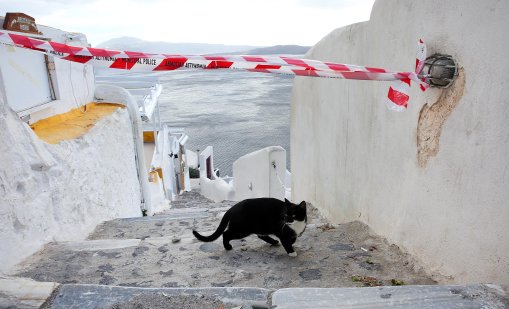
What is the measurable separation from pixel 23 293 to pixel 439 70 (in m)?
2.75

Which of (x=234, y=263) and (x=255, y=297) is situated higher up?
(x=255, y=297)

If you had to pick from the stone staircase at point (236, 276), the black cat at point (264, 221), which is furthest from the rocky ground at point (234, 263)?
the black cat at point (264, 221)

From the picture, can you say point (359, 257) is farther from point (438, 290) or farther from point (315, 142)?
point (315, 142)

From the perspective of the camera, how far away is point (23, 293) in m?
1.94

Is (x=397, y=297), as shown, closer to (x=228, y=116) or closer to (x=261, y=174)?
(x=261, y=174)

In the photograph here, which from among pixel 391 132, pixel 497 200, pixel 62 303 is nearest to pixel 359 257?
pixel 391 132

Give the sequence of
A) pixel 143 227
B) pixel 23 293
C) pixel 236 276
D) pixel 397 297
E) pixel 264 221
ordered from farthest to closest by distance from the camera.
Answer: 1. pixel 143 227
2. pixel 264 221
3. pixel 236 276
4. pixel 23 293
5. pixel 397 297

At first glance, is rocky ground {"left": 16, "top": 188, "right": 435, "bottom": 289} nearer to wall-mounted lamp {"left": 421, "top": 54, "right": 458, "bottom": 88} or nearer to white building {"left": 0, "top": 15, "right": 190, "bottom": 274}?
white building {"left": 0, "top": 15, "right": 190, "bottom": 274}

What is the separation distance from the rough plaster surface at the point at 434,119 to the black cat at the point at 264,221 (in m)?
1.24

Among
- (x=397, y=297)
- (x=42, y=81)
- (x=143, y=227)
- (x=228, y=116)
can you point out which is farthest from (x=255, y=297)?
(x=228, y=116)

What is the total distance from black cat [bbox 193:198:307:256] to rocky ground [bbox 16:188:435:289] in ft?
0.56

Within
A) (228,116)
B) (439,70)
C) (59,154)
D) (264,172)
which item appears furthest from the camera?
(228,116)

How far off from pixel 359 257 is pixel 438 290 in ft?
3.67

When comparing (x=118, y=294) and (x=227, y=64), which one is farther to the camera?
(x=227, y=64)
